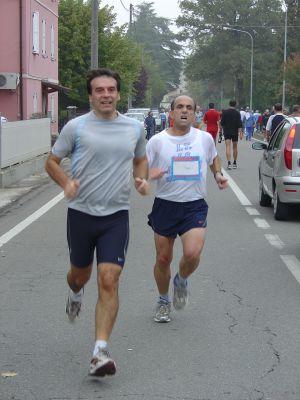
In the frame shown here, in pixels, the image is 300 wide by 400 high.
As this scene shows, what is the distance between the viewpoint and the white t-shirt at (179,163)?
260 inches

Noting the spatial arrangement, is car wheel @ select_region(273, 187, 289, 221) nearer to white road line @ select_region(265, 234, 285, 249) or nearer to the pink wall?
white road line @ select_region(265, 234, 285, 249)

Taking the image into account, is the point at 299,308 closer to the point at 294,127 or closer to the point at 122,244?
the point at 122,244

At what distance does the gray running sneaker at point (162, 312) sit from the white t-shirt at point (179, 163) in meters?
0.84

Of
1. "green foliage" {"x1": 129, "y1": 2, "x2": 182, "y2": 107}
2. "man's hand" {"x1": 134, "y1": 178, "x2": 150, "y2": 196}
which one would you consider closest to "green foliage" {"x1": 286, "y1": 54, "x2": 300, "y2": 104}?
"man's hand" {"x1": 134, "y1": 178, "x2": 150, "y2": 196}

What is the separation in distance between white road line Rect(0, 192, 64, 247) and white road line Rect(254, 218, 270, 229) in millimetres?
3274

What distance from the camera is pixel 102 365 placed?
510 centimetres

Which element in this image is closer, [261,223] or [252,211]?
[261,223]

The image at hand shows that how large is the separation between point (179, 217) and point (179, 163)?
0.40 metres

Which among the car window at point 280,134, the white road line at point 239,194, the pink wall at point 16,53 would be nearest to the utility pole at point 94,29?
the pink wall at point 16,53

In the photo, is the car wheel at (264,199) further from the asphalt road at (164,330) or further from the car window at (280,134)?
the asphalt road at (164,330)

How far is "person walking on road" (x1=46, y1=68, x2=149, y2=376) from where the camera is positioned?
537cm

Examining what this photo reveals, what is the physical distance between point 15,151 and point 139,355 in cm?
1385

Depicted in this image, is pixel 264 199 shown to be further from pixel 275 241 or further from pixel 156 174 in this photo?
pixel 156 174

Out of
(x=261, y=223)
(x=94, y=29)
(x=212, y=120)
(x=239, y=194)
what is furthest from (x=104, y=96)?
(x=94, y=29)
